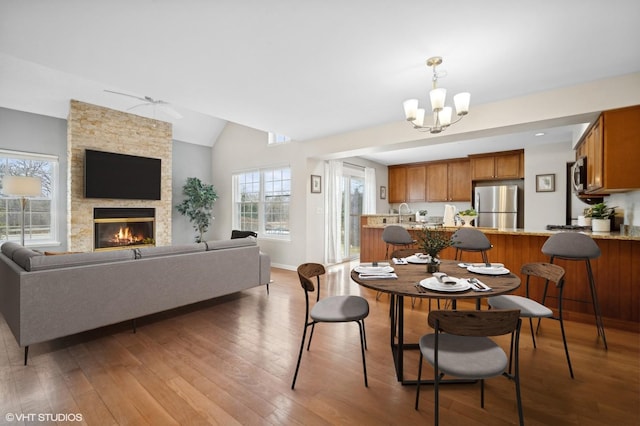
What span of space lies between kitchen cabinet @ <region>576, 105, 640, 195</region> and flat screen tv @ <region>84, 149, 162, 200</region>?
23.9 feet

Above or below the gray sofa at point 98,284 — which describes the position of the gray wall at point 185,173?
above

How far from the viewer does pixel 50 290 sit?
2.31 m

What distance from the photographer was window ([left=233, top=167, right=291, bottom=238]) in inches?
241

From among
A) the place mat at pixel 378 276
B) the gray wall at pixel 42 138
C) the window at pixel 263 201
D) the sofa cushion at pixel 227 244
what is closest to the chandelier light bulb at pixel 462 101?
the place mat at pixel 378 276

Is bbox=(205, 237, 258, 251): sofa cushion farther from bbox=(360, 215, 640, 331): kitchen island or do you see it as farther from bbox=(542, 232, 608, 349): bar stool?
bbox=(542, 232, 608, 349): bar stool

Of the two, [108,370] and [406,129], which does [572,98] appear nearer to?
[406,129]

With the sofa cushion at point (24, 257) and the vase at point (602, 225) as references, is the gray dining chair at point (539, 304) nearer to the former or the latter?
the vase at point (602, 225)

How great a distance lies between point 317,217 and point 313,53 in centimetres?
367

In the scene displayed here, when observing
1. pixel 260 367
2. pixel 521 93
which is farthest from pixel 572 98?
pixel 260 367

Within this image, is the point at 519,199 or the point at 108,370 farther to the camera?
the point at 519,199

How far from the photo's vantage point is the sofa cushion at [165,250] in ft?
9.43

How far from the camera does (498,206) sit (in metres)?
6.30

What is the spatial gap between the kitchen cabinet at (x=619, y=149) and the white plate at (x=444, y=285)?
2.33m

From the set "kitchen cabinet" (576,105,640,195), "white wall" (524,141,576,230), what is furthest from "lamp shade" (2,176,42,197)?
"white wall" (524,141,576,230)
